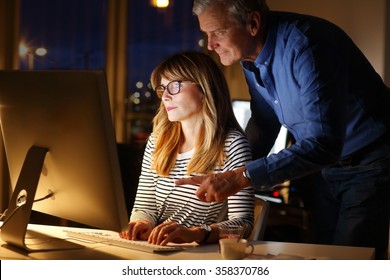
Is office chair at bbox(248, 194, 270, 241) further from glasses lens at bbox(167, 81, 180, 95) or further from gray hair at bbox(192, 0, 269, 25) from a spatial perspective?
gray hair at bbox(192, 0, 269, 25)

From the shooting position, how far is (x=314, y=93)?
1.55m

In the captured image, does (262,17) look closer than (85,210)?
No

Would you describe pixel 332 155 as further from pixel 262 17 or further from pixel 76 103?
pixel 76 103

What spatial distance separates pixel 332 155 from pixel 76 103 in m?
0.68

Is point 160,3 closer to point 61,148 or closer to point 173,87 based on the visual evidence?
point 173,87

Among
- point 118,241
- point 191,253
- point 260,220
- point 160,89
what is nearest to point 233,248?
point 191,253

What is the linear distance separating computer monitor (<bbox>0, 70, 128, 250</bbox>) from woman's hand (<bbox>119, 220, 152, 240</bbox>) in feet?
0.72

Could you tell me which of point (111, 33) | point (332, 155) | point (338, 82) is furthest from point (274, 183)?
point (111, 33)

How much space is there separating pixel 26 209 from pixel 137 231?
0.33m

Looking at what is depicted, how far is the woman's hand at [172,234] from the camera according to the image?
146 cm

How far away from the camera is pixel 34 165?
4.42 feet

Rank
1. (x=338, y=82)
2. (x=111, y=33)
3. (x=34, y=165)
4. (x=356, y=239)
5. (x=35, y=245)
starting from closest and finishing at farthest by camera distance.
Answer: (x=34, y=165), (x=35, y=245), (x=338, y=82), (x=356, y=239), (x=111, y=33)

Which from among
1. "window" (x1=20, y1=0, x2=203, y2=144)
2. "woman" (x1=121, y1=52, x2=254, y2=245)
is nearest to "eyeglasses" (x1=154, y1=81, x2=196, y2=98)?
"woman" (x1=121, y1=52, x2=254, y2=245)

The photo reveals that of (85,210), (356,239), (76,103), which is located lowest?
(356,239)
